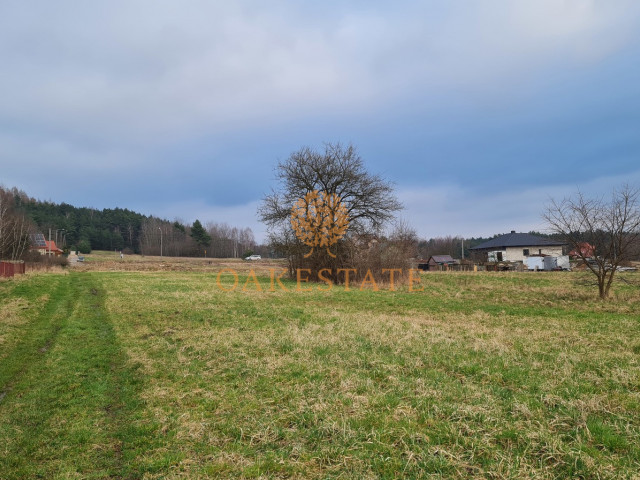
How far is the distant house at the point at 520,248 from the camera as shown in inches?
2272

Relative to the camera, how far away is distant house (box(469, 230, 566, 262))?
57.7 m

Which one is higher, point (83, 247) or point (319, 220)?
point (319, 220)

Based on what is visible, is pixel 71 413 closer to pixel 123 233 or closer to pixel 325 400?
pixel 325 400

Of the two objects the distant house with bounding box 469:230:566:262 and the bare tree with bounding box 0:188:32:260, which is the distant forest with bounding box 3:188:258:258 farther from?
the distant house with bounding box 469:230:566:262

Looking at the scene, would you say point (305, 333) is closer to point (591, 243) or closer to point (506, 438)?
point (506, 438)

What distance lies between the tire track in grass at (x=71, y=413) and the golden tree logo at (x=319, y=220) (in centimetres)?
1783

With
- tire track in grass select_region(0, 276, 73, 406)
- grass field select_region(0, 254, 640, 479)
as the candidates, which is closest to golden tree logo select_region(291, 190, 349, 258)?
tire track in grass select_region(0, 276, 73, 406)

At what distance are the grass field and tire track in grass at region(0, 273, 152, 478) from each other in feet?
0.08

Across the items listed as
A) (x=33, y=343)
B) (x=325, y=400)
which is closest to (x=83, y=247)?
(x=33, y=343)

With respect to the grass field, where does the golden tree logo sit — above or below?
above

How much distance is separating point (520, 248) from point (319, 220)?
47.4 m

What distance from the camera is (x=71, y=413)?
15.5 feet

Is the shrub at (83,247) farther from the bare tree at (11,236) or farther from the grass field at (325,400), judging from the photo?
the grass field at (325,400)

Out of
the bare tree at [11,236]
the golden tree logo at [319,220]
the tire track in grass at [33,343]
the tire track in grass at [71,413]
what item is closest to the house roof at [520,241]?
the golden tree logo at [319,220]
